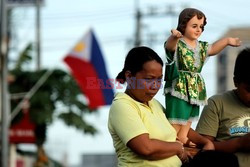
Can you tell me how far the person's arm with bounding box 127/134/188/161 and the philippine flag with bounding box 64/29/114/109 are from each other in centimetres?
2072

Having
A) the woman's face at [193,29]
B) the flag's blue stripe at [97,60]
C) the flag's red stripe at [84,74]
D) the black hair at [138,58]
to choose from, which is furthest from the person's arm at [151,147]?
the flag's blue stripe at [97,60]

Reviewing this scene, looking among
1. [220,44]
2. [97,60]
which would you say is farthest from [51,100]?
[220,44]

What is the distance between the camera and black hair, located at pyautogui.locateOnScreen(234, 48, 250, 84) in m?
5.03

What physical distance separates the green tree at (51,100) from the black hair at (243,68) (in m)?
27.8

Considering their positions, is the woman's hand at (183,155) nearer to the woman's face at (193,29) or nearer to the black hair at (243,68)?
the black hair at (243,68)

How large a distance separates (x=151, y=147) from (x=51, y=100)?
29.6m

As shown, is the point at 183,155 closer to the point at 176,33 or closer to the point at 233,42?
the point at 176,33

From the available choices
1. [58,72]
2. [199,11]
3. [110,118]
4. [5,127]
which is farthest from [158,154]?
[58,72]

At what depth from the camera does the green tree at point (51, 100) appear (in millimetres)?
33312

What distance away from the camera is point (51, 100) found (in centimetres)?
3406

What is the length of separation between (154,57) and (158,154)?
1.69ft

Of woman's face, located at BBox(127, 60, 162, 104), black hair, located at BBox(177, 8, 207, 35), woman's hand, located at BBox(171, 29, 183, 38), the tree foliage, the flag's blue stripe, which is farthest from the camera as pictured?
the tree foliage

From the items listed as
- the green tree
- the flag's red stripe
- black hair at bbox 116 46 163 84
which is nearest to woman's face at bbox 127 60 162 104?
black hair at bbox 116 46 163 84

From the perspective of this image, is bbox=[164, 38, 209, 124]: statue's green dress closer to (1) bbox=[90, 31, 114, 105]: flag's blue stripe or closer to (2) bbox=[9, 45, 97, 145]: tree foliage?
(1) bbox=[90, 31, 114, 105]: flag's blue stripe
